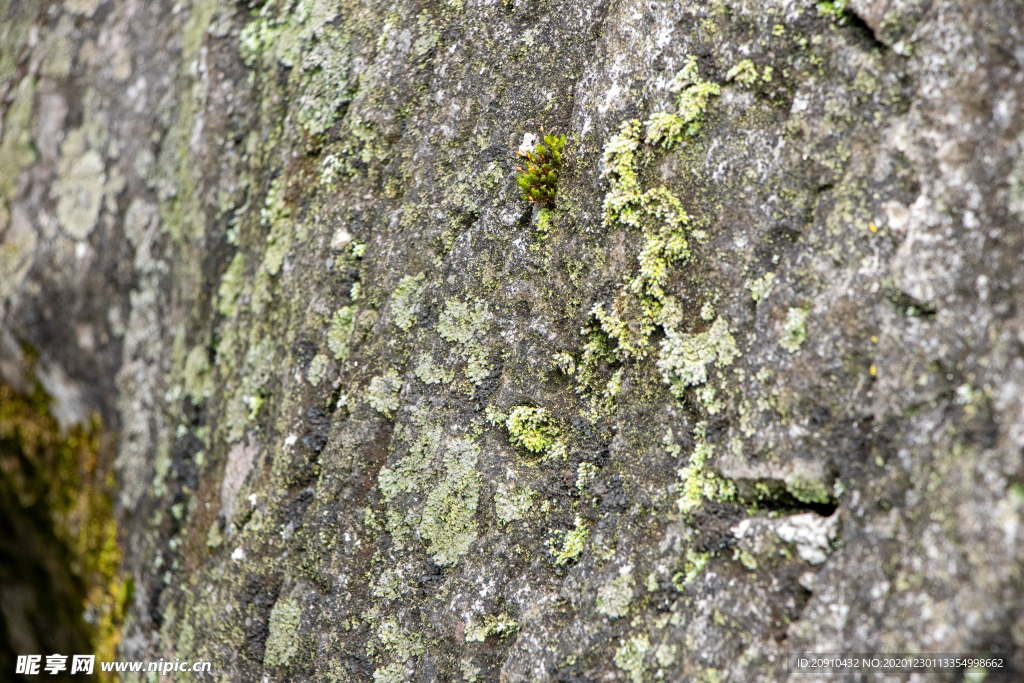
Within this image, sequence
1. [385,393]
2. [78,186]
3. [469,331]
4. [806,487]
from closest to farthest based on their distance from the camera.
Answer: [806,487]
[469,331]
[385,393]
[78,186]

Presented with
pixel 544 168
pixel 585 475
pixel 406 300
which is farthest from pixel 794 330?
pixel 406 300

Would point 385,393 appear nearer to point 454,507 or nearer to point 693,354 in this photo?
point 454,507

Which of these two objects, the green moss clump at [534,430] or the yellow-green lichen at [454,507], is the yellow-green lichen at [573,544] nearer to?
the green moss clump at [534,430]

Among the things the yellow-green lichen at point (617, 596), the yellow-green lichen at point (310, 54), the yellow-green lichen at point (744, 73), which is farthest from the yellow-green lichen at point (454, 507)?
the yellow-green lichen at point (310, 54)

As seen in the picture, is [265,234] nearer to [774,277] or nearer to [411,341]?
[411,341]

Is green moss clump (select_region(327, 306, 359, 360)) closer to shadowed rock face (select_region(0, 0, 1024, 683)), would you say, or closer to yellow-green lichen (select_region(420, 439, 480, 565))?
shadowed rock face (select_region(0, 0, 1024, 683))

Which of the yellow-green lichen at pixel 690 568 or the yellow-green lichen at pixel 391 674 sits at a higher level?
the yellow-green lichen at pixel 690 568

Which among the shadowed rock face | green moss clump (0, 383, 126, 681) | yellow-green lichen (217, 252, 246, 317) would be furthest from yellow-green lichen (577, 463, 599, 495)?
green moss clump (0, 383, 126, 681)
